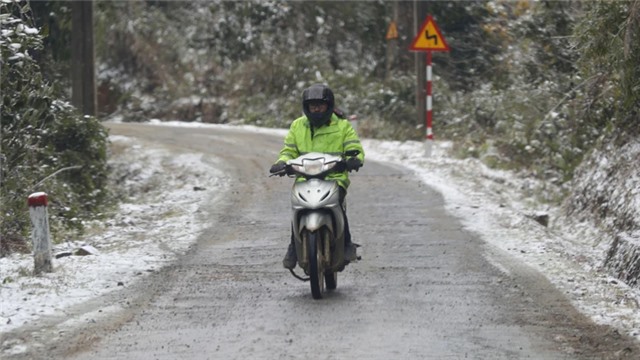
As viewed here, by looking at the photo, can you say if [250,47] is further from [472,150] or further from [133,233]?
[133,233]

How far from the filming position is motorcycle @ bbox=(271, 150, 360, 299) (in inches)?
320

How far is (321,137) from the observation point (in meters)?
8.61

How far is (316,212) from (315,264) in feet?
1.47

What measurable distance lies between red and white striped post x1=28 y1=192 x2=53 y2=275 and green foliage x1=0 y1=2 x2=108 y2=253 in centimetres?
173

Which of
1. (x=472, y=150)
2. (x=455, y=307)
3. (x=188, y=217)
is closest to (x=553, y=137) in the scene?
(x=472, y=150)

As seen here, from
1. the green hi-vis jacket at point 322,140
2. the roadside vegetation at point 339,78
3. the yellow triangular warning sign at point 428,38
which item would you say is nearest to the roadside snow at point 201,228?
the roadside vegetation at point 339,78

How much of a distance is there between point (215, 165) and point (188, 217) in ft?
18.1

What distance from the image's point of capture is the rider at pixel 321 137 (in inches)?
332

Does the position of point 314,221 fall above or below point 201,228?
above

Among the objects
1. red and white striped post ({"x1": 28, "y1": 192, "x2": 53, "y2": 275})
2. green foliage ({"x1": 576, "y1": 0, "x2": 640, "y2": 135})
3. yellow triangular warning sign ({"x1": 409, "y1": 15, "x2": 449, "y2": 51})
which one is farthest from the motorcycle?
yellow triangular warning sign ({"x1": 409, "y1": 15, "x2": 449, "y2": 51})

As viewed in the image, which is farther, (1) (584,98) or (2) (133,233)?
(1) (584,98)

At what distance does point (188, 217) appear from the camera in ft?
45.1

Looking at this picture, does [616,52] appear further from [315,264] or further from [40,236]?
[40,236]

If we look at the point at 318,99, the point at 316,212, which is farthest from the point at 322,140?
the point at 316,212
